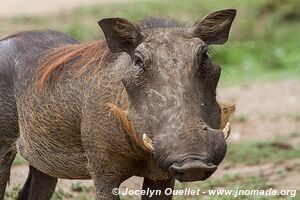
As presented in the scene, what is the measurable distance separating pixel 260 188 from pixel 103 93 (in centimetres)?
261

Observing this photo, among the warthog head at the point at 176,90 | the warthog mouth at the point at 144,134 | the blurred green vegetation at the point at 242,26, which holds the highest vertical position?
the warthog head at the point at 176,90

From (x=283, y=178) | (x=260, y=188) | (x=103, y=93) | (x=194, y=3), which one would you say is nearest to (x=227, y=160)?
(x=283, y=178)

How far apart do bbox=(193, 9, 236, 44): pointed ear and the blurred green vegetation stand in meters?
9.56

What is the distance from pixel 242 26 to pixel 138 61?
12.5 m

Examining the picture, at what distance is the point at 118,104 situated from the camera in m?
5.68

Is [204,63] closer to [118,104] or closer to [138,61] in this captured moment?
[138,61]

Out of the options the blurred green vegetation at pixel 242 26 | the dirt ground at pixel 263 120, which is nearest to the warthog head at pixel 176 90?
the dirt ground at pixel 263 120

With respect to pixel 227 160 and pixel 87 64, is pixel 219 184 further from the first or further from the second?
pixel 87 64

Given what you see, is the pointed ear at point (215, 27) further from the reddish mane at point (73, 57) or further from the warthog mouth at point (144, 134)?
the reddish mane at point (73, 57)

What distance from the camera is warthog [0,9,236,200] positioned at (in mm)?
5215

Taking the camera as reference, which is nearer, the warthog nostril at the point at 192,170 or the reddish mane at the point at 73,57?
the warthog nostril at the point at 192,170

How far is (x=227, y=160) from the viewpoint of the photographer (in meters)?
9.98

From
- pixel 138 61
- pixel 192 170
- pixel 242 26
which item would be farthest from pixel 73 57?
pixel 242 26

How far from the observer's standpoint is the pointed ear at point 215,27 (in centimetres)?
567
